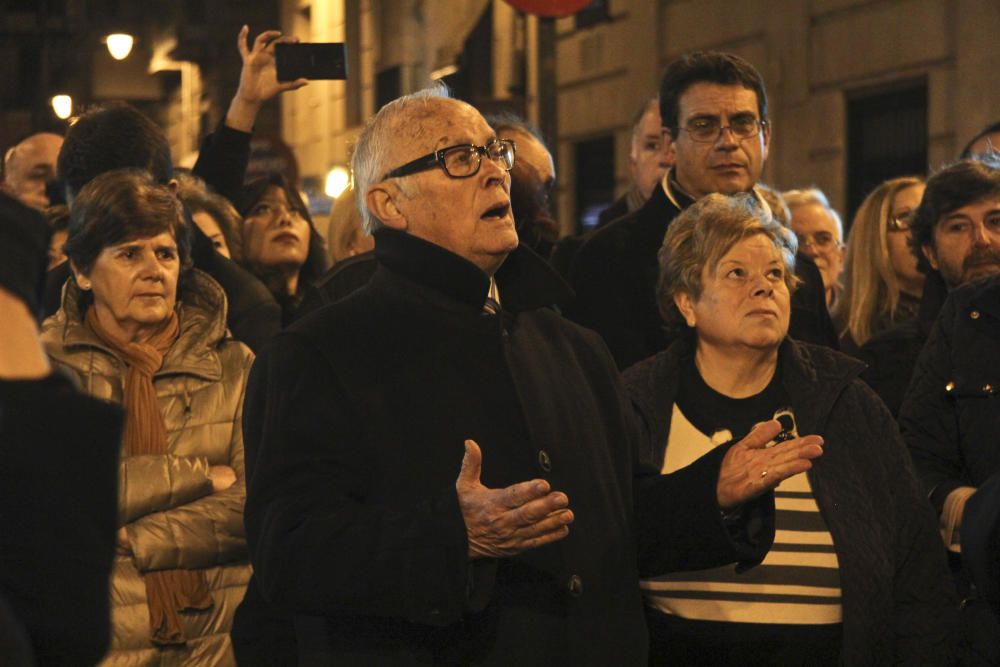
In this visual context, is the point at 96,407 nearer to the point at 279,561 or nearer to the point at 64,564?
the point at 64,564

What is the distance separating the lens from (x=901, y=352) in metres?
6.03

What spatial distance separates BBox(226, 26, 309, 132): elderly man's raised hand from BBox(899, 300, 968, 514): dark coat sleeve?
2619mm

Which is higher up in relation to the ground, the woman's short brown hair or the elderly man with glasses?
the woman's short brown hair

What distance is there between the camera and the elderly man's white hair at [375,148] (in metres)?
4.13

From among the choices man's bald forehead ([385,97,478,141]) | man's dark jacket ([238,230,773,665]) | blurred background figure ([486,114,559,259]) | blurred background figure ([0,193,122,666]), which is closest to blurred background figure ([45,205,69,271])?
blurred background figure ([486,114,559,259])

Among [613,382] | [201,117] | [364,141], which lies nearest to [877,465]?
[613,382]

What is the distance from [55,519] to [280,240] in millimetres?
5492

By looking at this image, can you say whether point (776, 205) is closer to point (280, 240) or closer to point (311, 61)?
point (311, 61)

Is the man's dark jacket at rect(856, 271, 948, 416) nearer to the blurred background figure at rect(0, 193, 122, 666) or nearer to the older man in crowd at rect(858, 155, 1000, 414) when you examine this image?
the older man in crowd at rect(858, 155, 1000, 414)

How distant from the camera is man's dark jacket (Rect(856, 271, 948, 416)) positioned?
5988 millimetres

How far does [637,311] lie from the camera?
586 centimetres

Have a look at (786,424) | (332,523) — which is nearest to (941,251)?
(786,424)

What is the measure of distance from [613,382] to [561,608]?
2.01ft

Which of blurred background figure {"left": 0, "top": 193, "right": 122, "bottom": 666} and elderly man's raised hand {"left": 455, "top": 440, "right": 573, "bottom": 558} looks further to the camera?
elderly man's raised hand {"left": 455, "top": 440, "right": 573, "bottom": 558}
